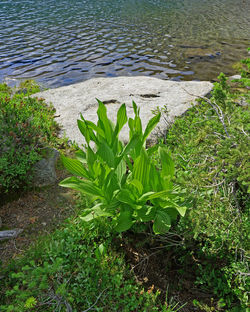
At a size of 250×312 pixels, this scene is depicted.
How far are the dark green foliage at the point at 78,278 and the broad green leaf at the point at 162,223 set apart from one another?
58 centimetres

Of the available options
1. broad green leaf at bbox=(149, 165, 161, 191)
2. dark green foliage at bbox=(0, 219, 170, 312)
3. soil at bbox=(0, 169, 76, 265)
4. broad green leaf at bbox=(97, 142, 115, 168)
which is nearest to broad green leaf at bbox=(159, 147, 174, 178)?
broad green leaf at bbox=(149, 165, 161, 191)

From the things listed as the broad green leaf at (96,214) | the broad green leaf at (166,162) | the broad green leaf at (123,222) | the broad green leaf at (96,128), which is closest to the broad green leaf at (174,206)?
the broad green leaf at (166,162)

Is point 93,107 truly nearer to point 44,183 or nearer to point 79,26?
point 44,183

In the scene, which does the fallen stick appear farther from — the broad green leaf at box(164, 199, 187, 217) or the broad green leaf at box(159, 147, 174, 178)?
the broad green leaf at box(159, 147, 174, 178)

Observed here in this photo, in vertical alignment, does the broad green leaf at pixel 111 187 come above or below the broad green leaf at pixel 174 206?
above

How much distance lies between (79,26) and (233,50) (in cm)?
975

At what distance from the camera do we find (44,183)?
161 inches

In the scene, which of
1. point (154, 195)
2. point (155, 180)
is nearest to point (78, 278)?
point (154, 195)

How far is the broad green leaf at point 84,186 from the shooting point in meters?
2.83

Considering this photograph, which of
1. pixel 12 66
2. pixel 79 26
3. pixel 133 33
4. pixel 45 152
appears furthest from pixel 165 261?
pixel 79 26

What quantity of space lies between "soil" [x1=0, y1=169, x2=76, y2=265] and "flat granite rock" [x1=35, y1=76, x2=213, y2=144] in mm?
1445

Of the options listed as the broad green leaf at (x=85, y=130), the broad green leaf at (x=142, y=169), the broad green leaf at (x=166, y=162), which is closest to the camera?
the broad green leaf at (x=142, y=169)

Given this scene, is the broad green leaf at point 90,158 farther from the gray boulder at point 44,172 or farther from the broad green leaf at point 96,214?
the gray boulder at point 44,172

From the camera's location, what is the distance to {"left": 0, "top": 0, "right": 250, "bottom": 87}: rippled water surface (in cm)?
1060
